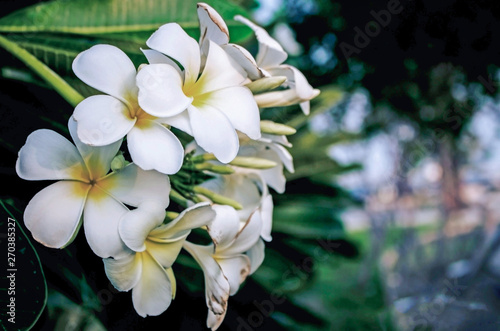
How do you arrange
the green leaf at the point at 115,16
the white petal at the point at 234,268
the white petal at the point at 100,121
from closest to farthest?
the white petal at the point at 100,121 < the white petal at the point at 234,268 < the green leaf at the point at 115,16

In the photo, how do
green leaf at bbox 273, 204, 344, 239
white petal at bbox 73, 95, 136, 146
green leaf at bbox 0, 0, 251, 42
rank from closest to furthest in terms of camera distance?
white petal at bbox 73, 95, 136, 146
green leaf at bbox 0, 0, 251, 42
green leaf at bbox 273, 204, 344, 239

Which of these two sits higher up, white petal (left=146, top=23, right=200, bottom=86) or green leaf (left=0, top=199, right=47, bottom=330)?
white petal (left=146, top=23, right=200, bottom=86)

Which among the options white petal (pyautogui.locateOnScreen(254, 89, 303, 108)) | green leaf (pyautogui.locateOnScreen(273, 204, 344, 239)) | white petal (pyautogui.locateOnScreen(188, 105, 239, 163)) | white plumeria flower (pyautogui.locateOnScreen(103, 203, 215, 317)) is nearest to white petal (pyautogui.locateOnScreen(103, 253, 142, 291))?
white plumeria flower (pyautogui.locateOnScreen(103, 203, 215, 317))

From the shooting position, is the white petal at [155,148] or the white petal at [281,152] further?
the white petal at [281,152]

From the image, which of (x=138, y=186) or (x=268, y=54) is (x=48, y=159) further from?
(x=268, y=54)

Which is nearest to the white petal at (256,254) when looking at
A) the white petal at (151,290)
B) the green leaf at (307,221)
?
the white petal at (151,290)

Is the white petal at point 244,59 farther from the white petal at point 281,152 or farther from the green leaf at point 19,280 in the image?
the green leaf at point 19,280

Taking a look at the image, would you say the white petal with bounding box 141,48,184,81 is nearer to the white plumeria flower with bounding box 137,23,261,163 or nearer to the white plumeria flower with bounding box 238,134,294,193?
the white plumeria flower with bounding box 137,23,261,163
